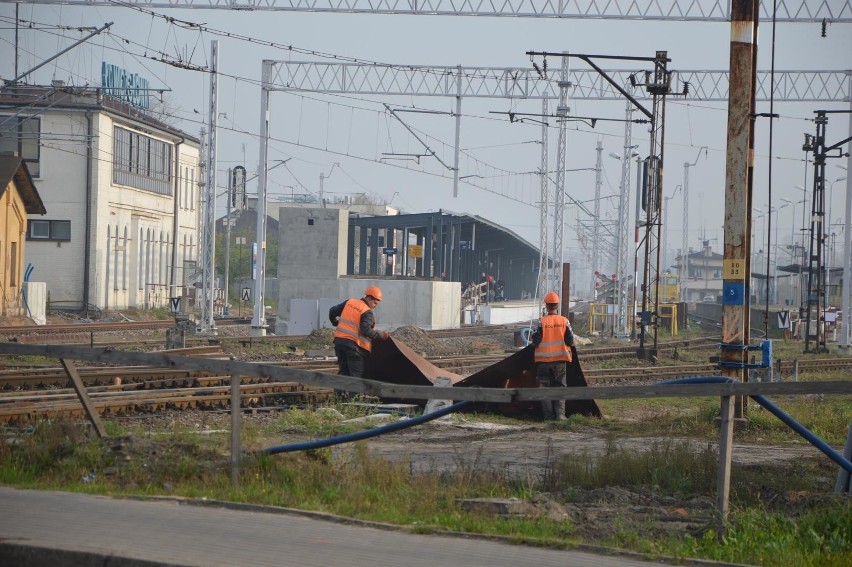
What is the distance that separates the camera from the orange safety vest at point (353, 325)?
596 inches

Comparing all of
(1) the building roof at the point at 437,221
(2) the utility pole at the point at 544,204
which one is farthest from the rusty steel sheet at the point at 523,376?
(1) the building roof at the point at 437,221

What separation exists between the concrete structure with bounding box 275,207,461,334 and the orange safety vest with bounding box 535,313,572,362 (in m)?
28.7

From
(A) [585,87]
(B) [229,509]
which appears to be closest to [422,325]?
(A) [585,87]

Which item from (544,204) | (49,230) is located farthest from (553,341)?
(49,230)

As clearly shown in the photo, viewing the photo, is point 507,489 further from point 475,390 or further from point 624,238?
point 624,238

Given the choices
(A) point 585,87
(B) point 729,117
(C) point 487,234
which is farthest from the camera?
(C) point 487,234

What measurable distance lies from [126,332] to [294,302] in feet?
23.9

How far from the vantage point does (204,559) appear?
19.5 feet

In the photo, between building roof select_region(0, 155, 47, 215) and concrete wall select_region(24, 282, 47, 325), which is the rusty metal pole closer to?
building roof select_region(0, 155, 47, 215)

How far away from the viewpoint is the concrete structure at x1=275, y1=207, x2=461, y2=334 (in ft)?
145

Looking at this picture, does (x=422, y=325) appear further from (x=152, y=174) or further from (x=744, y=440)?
(x=744, y=440)

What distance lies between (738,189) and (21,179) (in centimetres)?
3190

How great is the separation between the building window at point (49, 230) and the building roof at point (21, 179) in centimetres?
657

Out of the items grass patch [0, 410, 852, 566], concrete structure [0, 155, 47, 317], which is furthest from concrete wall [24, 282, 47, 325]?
grass patch [0, 410, 852, 566]
